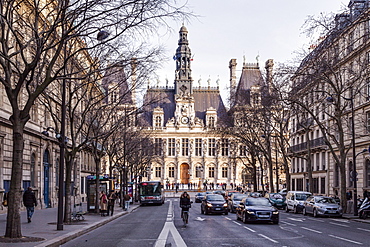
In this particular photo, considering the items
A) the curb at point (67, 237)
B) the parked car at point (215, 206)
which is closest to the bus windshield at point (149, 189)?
the parked car at point (215, 206)

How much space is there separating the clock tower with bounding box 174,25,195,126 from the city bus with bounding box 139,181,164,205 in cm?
6154

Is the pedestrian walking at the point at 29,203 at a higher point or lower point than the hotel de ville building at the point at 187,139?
lower

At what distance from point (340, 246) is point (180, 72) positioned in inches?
4255

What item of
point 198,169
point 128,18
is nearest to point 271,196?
point 128,18

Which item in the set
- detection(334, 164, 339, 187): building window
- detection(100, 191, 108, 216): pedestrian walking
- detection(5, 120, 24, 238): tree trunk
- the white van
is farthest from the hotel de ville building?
detection(5, 120, 24, 238): tree trunk

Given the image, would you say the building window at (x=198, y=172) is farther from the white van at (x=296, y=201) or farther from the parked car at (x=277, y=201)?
the white van at (x=296, y=201)

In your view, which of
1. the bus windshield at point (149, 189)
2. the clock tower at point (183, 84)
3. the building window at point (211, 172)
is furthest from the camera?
the building window at point (211, 172)

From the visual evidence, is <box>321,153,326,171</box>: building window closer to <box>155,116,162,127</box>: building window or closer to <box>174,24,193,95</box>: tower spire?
<box>174,24,193,95</box>: tower spire

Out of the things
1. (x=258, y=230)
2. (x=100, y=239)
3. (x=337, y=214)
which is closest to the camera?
(x=100, y=239)

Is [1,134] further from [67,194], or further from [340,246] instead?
[340,246]

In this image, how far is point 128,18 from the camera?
17281 millimetres

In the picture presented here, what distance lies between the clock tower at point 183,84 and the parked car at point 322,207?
84902mm

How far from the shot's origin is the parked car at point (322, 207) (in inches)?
1396

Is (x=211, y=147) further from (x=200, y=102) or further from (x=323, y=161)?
(x=323, y=161)
